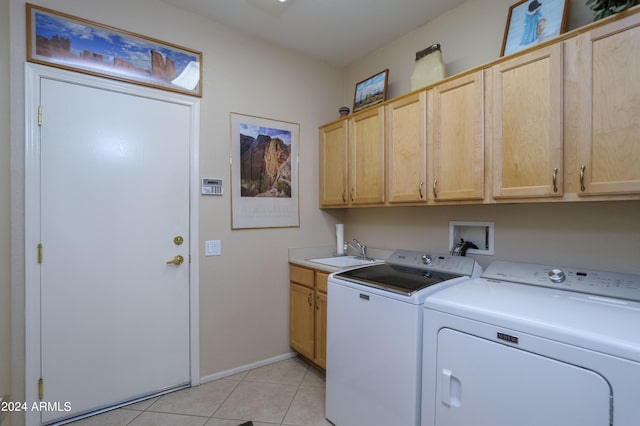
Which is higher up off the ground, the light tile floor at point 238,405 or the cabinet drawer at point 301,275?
the cabinet drawer at point 301,275

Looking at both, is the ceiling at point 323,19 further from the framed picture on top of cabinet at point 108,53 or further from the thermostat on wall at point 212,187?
the thermostat on wall at point 212,187

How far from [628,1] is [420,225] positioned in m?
1.57

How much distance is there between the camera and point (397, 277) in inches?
69.6

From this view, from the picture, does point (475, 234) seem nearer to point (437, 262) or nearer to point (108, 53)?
point (437, 262)

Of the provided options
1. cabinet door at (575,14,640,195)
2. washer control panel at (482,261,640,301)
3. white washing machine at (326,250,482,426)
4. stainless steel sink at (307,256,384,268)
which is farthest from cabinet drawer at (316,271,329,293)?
cabinet door at (575,14,640,195)

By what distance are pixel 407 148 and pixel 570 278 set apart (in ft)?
3.83

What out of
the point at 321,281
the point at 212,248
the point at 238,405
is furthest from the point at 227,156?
the point at 238,405

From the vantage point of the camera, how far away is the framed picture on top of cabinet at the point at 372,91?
2.45 meters

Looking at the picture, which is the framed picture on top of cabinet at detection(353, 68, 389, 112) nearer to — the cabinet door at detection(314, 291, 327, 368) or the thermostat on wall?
the thermostat on wall

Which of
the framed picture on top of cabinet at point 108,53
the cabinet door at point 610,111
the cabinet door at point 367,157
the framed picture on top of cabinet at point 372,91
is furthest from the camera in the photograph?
the framed picture on top of cabinet at point 372,91

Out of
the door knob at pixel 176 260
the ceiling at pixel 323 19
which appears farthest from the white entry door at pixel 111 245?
the ceiling at pixel 323 19

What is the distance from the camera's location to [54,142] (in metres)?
Result: 1.81

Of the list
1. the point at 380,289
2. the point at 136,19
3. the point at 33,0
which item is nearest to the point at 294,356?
the point at 380,289

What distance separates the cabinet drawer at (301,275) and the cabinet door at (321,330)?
0.14 metres
